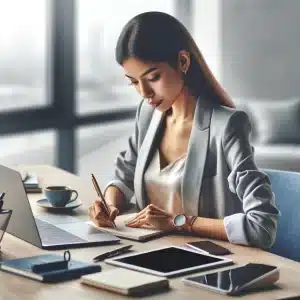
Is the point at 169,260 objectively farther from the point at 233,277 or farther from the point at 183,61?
the point at 183,61

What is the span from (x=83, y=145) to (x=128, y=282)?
392cm

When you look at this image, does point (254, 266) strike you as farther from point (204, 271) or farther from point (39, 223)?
point (39, 223)

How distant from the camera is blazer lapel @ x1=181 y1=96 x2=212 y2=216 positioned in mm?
2281

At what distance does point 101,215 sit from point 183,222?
252mm

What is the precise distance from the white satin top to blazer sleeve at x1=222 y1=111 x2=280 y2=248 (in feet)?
0.64

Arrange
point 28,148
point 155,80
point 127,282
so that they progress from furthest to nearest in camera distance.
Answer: point 28,148 < point 155,80 < point 127,282

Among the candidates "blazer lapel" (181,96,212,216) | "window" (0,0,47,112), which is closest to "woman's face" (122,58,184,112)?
"blazer lapel" (181,96,212,216)

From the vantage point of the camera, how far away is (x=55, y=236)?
2.09 meters

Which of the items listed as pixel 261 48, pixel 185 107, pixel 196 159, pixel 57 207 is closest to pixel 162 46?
pixel 185 107

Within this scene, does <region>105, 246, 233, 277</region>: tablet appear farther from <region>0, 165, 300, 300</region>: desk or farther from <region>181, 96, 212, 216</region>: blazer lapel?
<region>181, 96, 212, 216</region>: blazer lapel

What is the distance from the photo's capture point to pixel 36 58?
500 centimetres

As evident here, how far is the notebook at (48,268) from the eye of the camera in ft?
5.64

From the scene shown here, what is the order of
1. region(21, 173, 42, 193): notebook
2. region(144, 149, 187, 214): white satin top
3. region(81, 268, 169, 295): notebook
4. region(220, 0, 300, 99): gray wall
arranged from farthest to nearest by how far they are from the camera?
region(220, 0, 300, 99): gray wall < region(21, 173, 42, 193): notebook < region(144, 149, 187, 214): white satin top < region(81, 268, 169, 295): notebook

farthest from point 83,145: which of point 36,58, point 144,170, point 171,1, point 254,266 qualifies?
point 254,266
